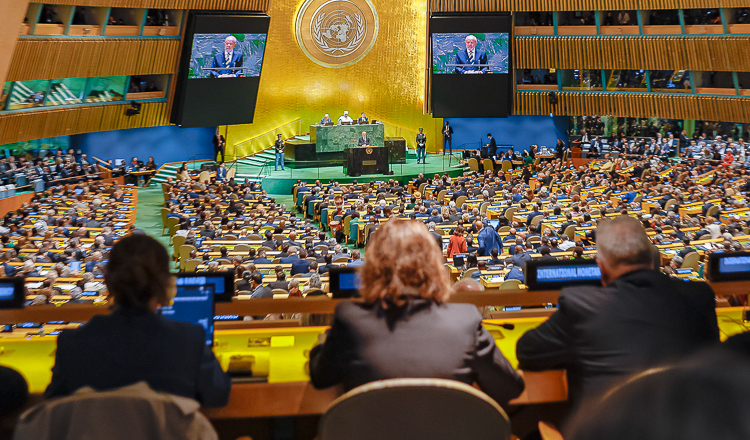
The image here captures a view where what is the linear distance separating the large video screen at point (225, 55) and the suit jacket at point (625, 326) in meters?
19.1

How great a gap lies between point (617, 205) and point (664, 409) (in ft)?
50.1

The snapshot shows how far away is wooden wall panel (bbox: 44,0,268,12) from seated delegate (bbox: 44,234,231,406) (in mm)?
16856

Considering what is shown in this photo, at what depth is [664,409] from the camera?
678 mm

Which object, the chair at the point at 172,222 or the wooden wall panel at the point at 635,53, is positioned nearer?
the chair at the point at 172,222

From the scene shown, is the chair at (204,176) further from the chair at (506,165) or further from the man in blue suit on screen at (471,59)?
the chair at (506,165)

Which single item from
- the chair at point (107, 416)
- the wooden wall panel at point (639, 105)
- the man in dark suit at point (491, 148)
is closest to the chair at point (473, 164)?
the man in dark suit at point (491, 148)

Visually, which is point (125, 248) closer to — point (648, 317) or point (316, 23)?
point (648, 317)

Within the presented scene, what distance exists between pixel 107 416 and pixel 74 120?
1969 cm

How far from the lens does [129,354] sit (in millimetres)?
1864

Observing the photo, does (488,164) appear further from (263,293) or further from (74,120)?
(263,293)

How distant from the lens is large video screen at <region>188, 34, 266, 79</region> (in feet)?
64.1

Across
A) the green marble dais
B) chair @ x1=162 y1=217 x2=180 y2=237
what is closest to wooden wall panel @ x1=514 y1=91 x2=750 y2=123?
the green marble dais

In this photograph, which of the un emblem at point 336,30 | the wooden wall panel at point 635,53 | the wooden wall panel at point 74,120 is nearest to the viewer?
the wooden wall panel at point 74,120

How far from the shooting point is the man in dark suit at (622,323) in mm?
1993
